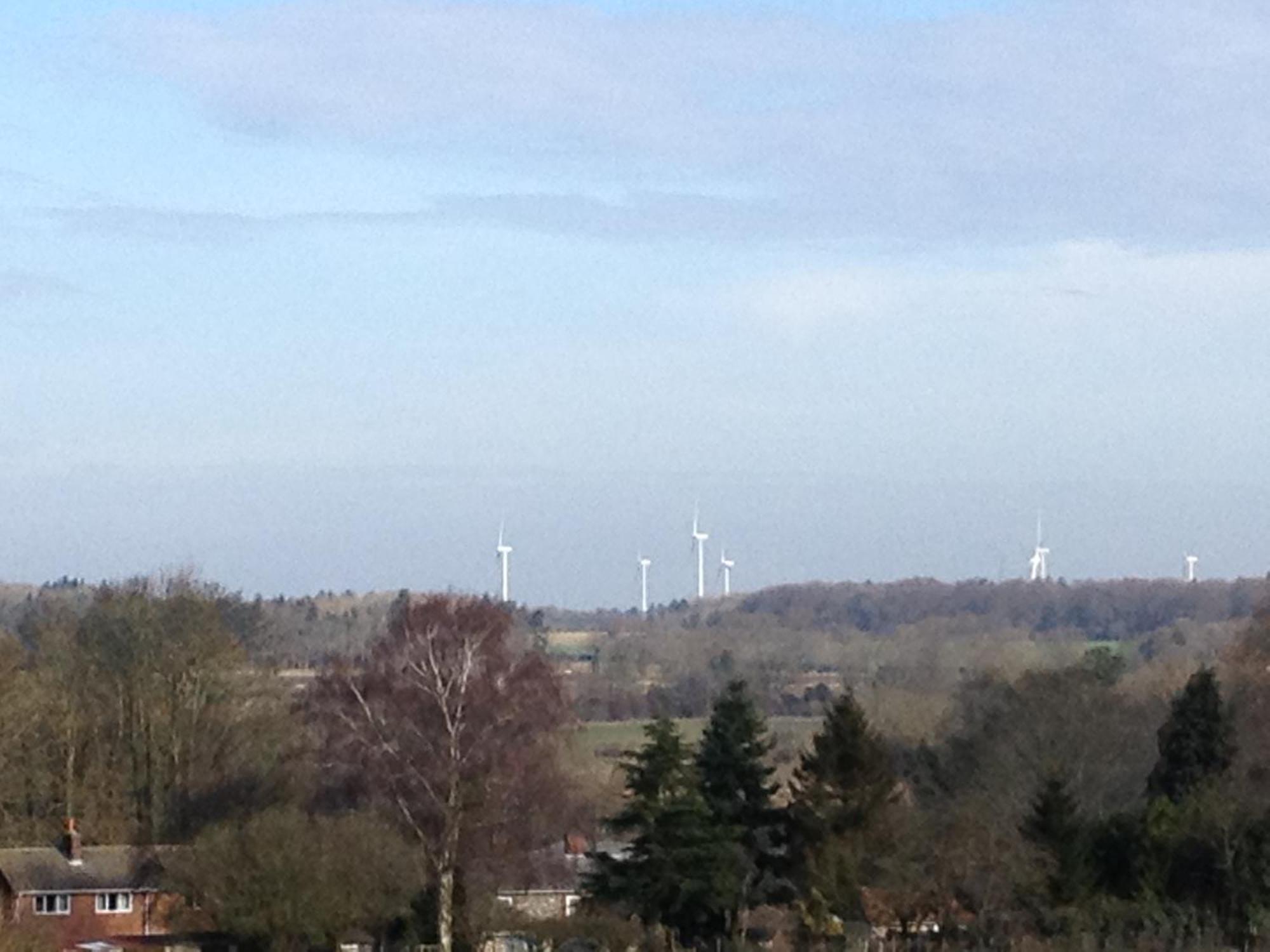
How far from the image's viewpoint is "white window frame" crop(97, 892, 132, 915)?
50.0 metres

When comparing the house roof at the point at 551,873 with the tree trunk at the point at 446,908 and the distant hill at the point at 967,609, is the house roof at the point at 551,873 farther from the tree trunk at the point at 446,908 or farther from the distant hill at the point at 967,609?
the distant hill at the point at 967,609

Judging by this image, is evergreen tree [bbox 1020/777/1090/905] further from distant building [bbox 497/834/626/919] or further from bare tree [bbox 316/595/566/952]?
bare tree [bbox 316/595/566/952]

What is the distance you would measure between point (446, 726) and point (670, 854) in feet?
22.3

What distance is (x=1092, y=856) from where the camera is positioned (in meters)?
40.9

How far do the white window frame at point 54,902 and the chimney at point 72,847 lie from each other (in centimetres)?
83

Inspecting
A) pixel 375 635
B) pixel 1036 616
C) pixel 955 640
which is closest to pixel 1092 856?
pixel 375 635

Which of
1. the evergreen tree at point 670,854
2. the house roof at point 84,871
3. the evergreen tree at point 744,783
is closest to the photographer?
the evergreen tree at point 670,854

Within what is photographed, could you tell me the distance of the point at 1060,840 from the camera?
3988cm

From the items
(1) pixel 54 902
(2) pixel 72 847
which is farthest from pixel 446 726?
(1) pixel 54 902

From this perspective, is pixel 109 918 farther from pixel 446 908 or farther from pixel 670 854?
pixel 670 854

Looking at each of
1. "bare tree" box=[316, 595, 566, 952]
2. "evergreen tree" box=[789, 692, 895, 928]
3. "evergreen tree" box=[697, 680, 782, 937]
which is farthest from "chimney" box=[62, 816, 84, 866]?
"evergreen tree" box=[789, 692, 895, 928]

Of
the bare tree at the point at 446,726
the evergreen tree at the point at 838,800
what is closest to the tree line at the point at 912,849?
the evergreen tree at the point at 838,800

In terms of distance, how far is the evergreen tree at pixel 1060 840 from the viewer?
3916 centimetres

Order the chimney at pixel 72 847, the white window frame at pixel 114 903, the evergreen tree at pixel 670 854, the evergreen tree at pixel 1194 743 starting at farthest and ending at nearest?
the chimney at pixel 72 847
the white window frame at pixel 114 903
the evergreen tree at pixel 1194 743
the evergreen tree at pixel 670 854
